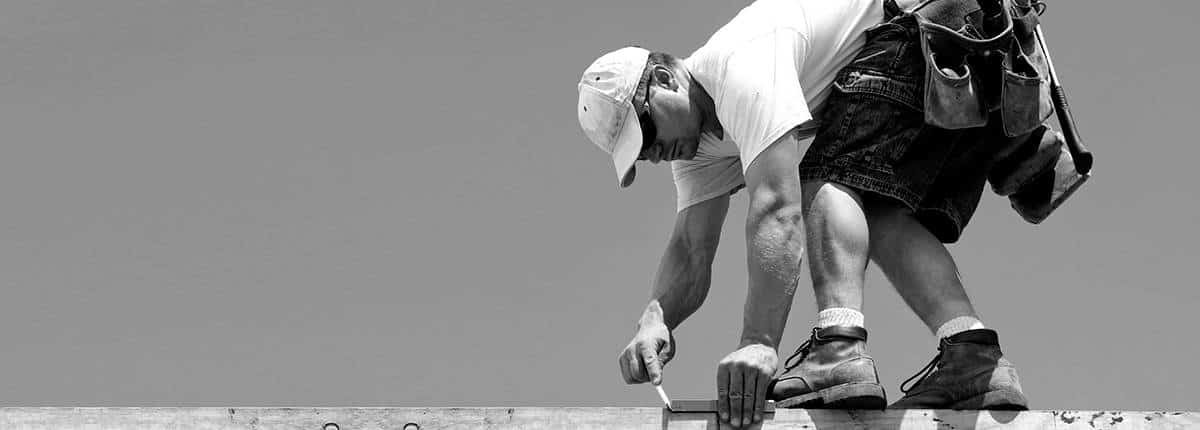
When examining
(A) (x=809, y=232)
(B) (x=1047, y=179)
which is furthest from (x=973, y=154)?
(A) (x=809, y=232)

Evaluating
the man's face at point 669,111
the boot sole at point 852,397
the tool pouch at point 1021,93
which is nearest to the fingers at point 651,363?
the boot sole at point 852,397

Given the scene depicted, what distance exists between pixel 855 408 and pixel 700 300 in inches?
39.7

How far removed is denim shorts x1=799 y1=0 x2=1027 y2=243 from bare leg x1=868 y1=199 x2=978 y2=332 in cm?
7

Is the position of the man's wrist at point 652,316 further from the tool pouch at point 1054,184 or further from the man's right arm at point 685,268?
the tool pouch at point 1054,184

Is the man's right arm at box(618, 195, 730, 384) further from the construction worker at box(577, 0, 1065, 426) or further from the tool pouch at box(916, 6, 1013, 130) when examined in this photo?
the tool pouch at box(916, 6, 1013, 130)

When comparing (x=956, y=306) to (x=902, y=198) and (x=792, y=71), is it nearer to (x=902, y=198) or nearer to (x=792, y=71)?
(x=902, y=198)

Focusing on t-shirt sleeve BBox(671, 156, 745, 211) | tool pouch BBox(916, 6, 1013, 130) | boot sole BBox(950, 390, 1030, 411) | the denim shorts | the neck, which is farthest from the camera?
t-shirt sleeve BBox(671, 156, 745, 211)

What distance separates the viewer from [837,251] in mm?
5980

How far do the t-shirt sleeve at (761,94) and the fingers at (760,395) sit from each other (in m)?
0.57

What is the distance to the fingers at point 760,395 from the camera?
5.72 metres

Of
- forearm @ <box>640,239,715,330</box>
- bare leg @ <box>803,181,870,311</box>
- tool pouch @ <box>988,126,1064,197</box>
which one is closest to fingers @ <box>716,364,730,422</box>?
bare leg @ <box>803,181,870,311</box>

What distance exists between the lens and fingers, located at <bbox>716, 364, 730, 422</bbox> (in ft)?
18.8

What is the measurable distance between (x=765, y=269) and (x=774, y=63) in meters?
0.57

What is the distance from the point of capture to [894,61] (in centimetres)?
618
